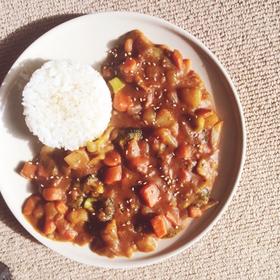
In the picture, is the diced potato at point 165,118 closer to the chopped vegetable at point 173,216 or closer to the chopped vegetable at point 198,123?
the chopped vegetable at point 198,123

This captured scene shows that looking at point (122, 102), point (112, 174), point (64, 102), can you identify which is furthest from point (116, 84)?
point (112, 174)

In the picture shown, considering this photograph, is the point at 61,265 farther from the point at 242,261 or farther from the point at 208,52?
the point at 208,52

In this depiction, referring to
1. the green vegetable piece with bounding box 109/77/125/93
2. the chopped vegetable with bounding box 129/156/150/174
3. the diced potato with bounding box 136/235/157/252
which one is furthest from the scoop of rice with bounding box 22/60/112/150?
the diced potato with bounding box 136/235/157/252

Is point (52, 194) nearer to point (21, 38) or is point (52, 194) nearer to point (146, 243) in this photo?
point (146, 243)

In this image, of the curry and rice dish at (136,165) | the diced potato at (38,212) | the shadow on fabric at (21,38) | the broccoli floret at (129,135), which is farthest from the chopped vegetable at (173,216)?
the shadow on fabric at (21,38)

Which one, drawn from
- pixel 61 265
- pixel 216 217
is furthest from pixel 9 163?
pixel 216 217
